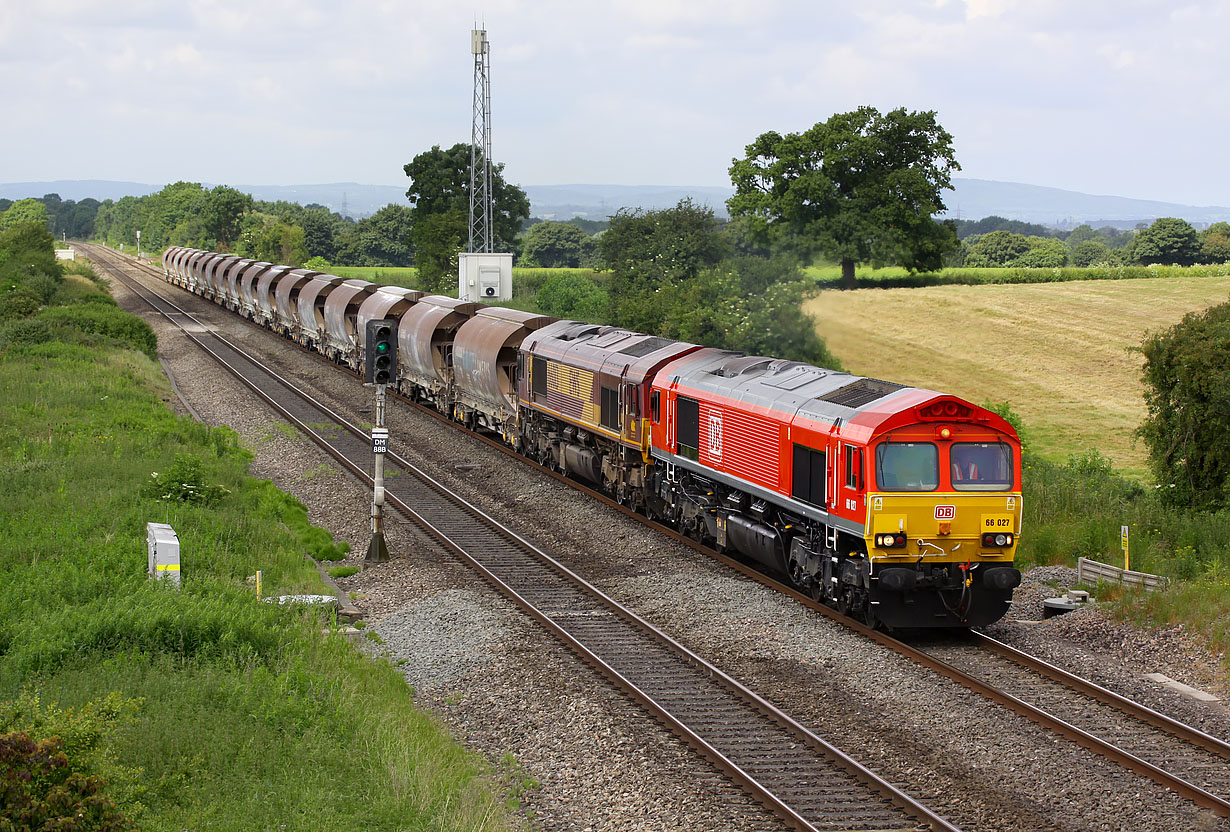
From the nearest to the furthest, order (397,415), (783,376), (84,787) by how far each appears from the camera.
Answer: (84,787)
(783,376)
(397,415)

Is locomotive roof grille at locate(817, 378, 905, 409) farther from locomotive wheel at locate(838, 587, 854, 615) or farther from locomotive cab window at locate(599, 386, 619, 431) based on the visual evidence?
locomotive cab window at locate(599, 386, 619, 431)

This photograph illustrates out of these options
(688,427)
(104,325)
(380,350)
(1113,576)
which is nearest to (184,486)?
(380,350)

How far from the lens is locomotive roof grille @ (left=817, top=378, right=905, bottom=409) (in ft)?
57.7

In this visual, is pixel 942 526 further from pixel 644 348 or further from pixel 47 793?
pixel 47 793

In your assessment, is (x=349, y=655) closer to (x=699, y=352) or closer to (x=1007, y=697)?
(x=1007, y=697)

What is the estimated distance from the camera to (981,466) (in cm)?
1677

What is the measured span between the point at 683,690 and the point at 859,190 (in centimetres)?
5615

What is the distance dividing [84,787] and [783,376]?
1429 cm

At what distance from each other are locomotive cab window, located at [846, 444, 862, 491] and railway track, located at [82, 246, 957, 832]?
3.35m

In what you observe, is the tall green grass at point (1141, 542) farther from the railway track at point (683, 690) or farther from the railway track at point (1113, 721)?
the railway track at point (683, 690)

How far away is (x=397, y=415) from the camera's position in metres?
39.2

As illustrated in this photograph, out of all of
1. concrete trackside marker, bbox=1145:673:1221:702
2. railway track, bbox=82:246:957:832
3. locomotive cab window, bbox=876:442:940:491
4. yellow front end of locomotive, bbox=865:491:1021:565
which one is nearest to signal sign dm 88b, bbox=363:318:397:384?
railway track, bbox=82:246:957:832

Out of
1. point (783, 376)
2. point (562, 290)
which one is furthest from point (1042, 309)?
point (783, 376)

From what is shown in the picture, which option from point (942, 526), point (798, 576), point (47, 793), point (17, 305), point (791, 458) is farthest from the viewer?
point (17, 305)
